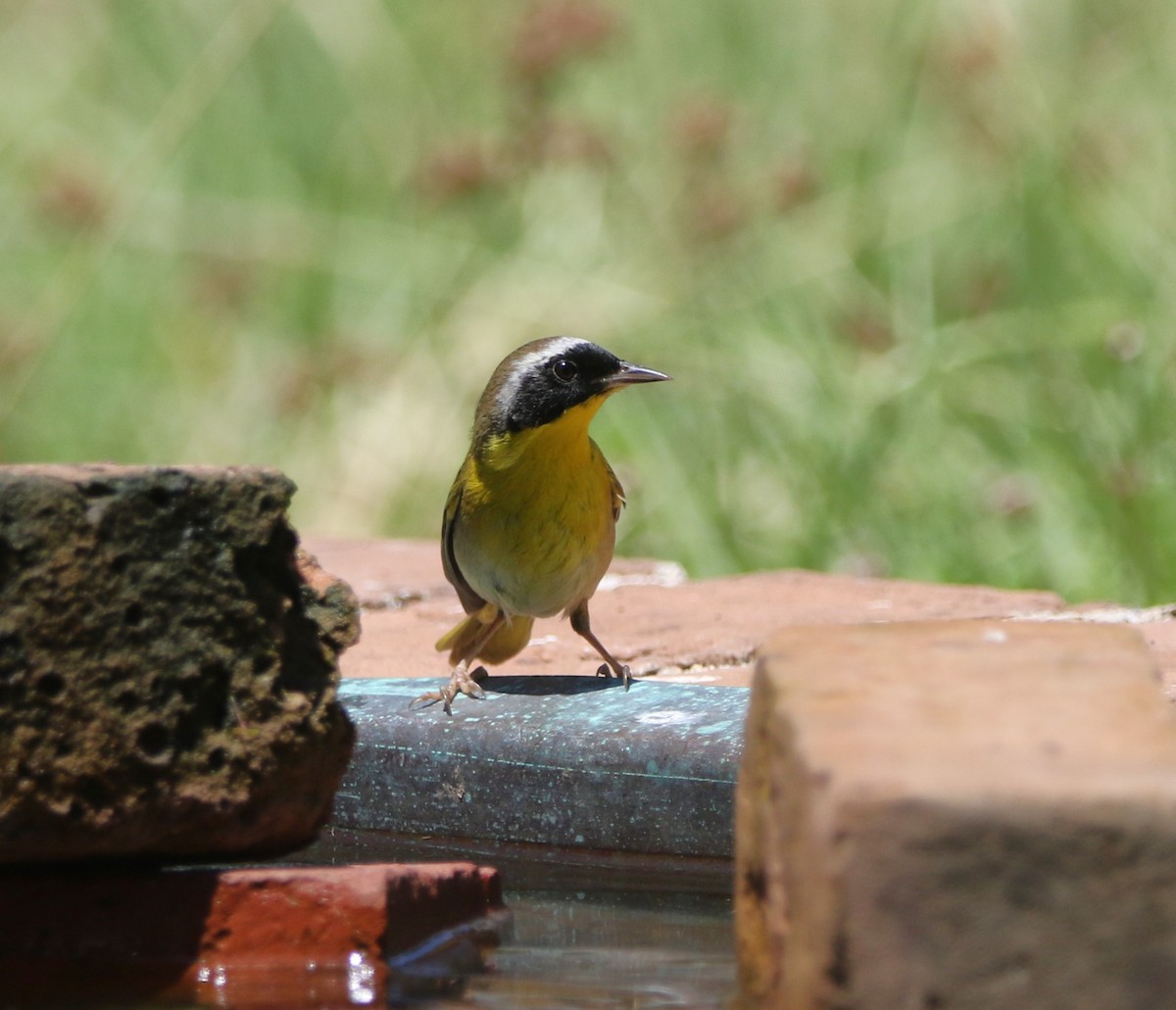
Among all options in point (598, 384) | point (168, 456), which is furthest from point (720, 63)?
point (598, 384)

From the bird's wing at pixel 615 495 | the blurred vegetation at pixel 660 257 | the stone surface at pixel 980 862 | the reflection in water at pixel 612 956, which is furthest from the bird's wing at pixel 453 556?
the stone surface at pixel 980 862

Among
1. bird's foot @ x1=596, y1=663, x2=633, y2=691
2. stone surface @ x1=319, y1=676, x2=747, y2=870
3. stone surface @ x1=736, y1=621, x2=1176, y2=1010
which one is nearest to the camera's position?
stone surface @ x1=736, y1=621, x2=1176, y2=1010

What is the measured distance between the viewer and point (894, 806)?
1.63 m

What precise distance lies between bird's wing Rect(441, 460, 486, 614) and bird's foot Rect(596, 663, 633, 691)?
0.36m

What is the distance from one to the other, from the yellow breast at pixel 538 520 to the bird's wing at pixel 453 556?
0.16 feet

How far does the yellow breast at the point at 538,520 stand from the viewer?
4125 mm

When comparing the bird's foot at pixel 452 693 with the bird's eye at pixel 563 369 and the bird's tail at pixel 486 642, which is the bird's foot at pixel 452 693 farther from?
the bird's eye at pixel 563 369

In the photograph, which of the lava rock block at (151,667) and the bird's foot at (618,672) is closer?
the lava rock block at (151,667)

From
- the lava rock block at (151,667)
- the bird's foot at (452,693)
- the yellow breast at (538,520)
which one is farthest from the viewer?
the yellow breast at (538,520)

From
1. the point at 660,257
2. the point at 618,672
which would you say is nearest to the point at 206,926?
the point at 618,672

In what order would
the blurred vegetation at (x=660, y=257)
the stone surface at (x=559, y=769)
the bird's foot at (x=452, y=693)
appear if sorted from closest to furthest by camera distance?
the stone surface at (x=559, y=769)
the bird's foot at (x=452, y=693)
the blurred vegetation at (x=660, y=257)

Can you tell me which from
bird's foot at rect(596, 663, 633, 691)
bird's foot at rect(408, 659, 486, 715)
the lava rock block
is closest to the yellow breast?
bird's foot at rect(596, 663, 633, 691)

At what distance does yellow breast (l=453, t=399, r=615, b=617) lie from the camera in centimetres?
412

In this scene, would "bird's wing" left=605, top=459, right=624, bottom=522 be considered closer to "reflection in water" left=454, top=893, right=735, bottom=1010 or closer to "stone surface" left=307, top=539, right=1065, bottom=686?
"stone surface" left=307, top=539, right=1065, bottom=686
